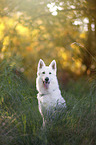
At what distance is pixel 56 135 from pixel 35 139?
0.38m

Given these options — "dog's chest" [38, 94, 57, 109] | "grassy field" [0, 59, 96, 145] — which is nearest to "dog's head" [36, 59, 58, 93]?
"dog's chest" [38, 94, 57, 109]

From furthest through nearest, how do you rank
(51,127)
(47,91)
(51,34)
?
(51,34) → (47,91) → (51,127)

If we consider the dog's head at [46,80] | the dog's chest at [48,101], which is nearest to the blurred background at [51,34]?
the dog's head at [46,80]

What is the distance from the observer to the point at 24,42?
9891mm

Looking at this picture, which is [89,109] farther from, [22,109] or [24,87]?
[24,87]

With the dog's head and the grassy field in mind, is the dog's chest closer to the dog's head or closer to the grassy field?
the dog's head

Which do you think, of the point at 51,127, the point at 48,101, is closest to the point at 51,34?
the point at 48,101

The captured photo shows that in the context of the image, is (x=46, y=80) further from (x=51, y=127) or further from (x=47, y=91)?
(x=51, y=127)

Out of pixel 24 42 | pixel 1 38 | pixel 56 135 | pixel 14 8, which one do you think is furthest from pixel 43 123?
pixel 24 42

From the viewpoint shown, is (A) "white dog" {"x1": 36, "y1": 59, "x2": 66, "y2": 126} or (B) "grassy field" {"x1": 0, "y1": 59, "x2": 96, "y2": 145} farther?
(A) "white dog" {"x1": 36, "y1": 59, "x2": 66, "y2": 126}

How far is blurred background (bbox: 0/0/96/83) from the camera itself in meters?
5.92

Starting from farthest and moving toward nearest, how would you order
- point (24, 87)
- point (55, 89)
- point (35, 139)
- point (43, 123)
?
1. point (24, 87)
2. point (55, 89)
3. point (43, 123)
4. point (35, 139)

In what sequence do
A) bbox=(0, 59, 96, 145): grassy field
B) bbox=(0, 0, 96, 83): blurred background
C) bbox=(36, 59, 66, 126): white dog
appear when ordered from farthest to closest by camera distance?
bbox=(0, 0, 96, 83): blurred background < bbox=(36, 59, 66, 126): white dog < bbox=(0, 59, 96, 145): grassy field

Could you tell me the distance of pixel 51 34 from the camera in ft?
31.7
